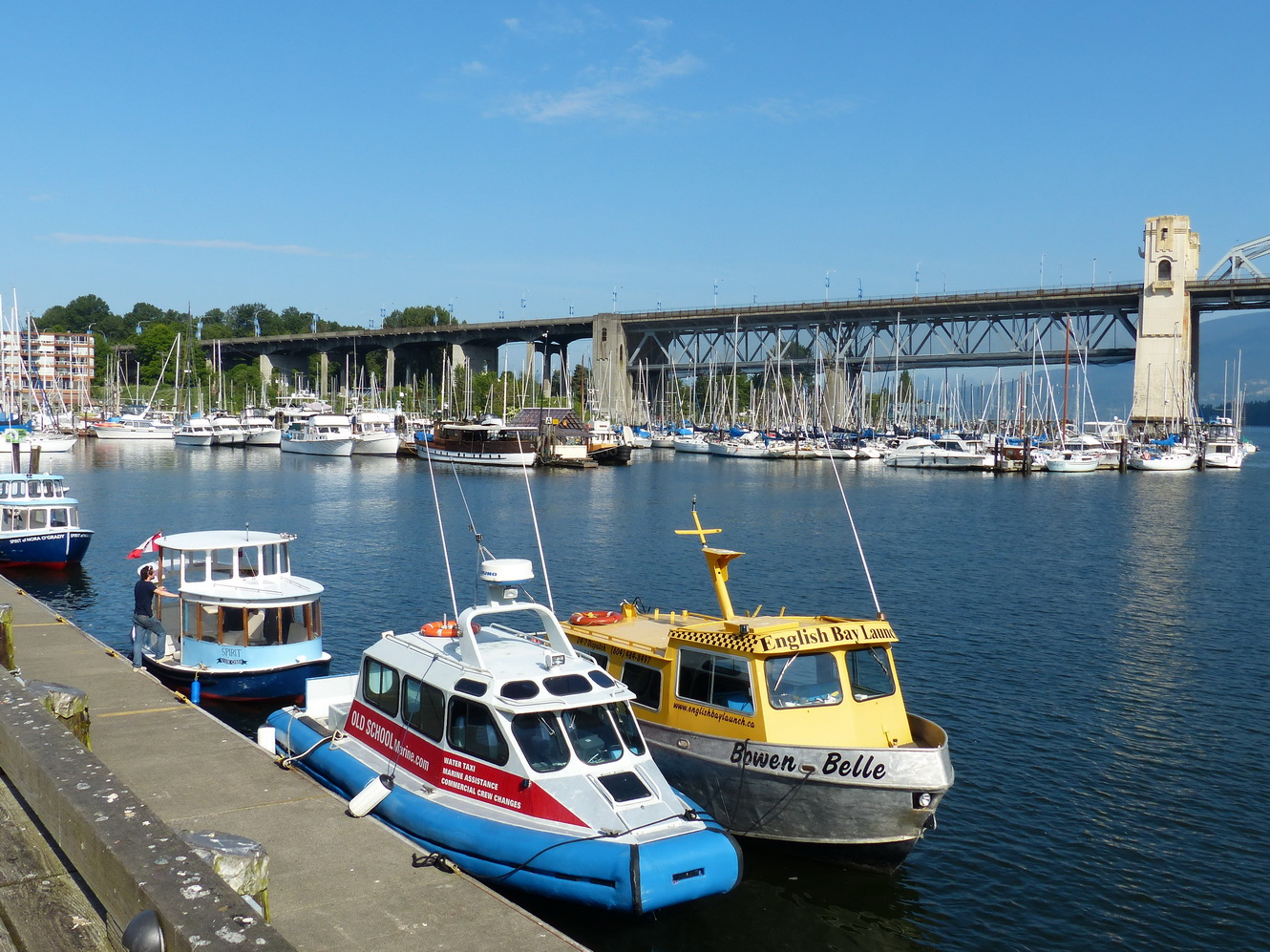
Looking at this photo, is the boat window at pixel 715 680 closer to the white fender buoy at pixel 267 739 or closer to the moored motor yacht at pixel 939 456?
the white fender buoy at pixel 267 739

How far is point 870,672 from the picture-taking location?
16031mm

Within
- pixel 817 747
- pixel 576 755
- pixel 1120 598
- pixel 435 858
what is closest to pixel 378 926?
pixel 435 858

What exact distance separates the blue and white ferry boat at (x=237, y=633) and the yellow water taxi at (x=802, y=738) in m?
9.95

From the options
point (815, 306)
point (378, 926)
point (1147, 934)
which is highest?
point (815, 306)

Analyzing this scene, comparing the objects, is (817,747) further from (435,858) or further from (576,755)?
(435,858)

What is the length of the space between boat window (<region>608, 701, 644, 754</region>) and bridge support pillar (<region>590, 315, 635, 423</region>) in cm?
15822

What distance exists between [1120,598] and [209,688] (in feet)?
103

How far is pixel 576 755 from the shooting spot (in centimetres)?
1341

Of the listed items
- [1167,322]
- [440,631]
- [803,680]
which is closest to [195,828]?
[440,631]

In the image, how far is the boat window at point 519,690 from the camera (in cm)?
1352

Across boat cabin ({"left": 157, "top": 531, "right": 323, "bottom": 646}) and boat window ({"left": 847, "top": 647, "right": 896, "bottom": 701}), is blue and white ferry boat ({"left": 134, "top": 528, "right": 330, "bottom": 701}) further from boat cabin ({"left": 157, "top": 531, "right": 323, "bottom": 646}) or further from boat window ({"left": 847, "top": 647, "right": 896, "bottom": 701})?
boat window ({"left": 847, "top": 647, "right": 896, "bottom": 701})

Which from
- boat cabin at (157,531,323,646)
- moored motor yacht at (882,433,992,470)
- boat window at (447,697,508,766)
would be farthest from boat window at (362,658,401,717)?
moored motor yacht at (882,433,992,470)

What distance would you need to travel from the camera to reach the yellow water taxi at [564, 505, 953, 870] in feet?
48.8

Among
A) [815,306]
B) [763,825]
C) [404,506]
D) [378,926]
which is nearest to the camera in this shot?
[378,926]
